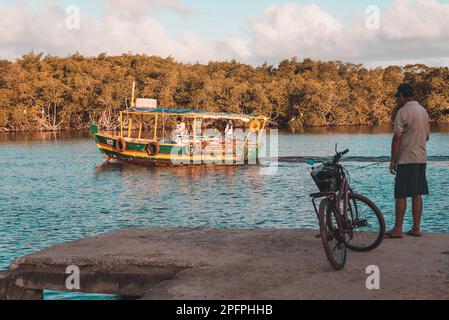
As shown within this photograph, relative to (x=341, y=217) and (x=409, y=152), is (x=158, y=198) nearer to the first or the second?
(x=409, y=152)

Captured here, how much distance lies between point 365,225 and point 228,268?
2132 millimetres

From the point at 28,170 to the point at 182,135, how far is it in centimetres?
1038

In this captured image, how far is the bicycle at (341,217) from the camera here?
742cm

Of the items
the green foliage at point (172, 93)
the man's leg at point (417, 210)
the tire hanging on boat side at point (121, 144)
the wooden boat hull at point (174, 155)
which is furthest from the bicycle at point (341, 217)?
the green foliage at point (172, 93)

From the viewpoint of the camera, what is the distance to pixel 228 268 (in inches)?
289

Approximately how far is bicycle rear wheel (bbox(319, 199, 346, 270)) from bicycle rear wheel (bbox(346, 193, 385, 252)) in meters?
0.64

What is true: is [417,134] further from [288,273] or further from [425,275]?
[288,273]

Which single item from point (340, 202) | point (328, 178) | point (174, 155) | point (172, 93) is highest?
point (172, 93)

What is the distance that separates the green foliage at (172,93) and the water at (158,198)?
194ft

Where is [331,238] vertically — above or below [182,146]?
above

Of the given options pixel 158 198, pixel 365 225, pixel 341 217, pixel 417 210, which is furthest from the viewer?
pixel 158 198

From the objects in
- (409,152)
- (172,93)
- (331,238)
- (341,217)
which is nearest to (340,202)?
(341,217)

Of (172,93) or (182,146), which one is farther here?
(172,93)

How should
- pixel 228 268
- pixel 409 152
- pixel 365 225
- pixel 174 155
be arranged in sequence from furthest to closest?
pixel 174 155 → pixel 409 152 → pixel 365 225 → pixel 228 268
